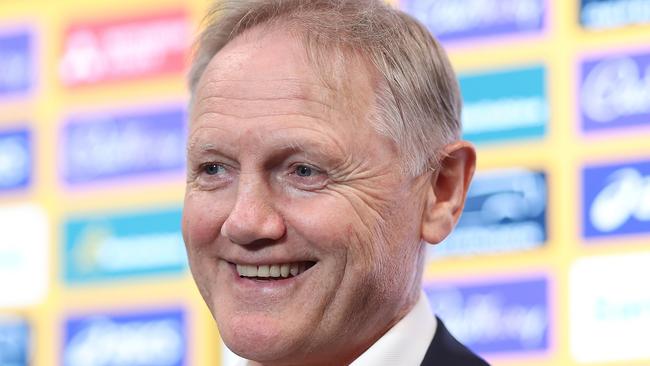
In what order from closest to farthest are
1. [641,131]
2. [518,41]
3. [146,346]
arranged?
[641,131] < [518,41] < [146,346]

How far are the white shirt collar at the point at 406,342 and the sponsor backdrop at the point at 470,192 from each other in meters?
1.21

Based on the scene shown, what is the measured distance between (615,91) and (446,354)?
1.38 metres

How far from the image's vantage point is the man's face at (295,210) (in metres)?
1.51

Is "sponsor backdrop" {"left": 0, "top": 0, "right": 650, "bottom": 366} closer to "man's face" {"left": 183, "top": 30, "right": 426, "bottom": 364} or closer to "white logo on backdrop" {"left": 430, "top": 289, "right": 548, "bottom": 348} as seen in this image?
"white logo on backdrop" {"left": 430, "top": 289, "right": 548, "bottom": 348}

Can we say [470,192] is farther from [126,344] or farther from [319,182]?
[319,182]

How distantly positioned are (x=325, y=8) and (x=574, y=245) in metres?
1.41

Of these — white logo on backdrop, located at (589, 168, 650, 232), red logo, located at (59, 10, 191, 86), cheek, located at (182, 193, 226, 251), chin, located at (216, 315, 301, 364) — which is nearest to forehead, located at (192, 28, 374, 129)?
cheek, located at (182, 193, 226, 251)

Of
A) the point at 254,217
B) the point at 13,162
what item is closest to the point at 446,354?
the point at 254,217

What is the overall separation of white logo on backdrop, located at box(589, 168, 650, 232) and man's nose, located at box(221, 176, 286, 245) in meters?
1.48

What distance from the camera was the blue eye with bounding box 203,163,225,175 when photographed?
158 cm

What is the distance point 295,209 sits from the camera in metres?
1.51

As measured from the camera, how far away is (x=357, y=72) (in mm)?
1541

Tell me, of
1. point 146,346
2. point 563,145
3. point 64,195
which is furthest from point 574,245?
point 64,195

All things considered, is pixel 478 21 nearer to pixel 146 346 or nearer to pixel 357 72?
pixel 146 346
